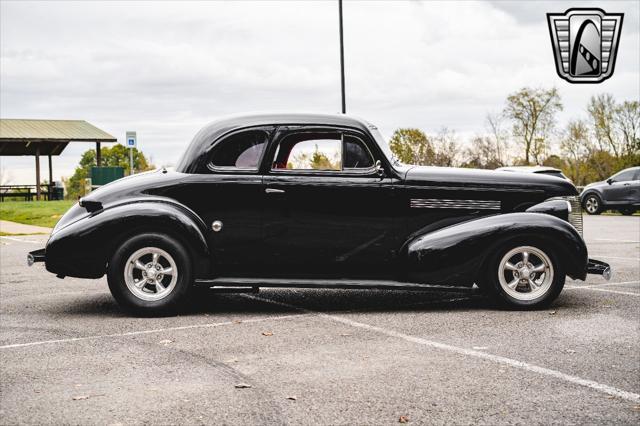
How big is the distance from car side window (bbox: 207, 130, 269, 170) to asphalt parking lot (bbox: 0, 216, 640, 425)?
1.44m

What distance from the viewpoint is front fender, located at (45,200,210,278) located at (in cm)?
701

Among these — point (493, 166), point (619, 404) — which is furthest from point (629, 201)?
point (619, 404)

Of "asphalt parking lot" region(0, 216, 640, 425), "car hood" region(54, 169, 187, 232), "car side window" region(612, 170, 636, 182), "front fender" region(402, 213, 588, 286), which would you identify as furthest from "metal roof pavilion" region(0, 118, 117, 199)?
"front fender" region(402, 213, 588, 286)

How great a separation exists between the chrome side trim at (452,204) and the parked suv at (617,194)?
1926 centimetres

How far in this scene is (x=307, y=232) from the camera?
720cm

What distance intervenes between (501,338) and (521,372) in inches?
42.1

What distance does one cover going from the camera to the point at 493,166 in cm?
4391

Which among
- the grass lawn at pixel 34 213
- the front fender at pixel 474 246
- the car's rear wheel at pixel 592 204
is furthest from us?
the car's rear wheel at pixel 592 204

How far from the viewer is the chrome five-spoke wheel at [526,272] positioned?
722cm

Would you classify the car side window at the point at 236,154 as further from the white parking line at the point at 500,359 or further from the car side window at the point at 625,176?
the car side window at the point at 625,176

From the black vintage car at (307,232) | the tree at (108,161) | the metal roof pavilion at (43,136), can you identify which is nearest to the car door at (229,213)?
the black vintage car at (307,232)

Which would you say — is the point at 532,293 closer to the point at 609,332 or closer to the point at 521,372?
the point at 609,332

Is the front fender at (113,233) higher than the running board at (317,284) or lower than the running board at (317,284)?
higher

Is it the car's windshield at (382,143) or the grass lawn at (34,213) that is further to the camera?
the grass lawn at (34,213)
